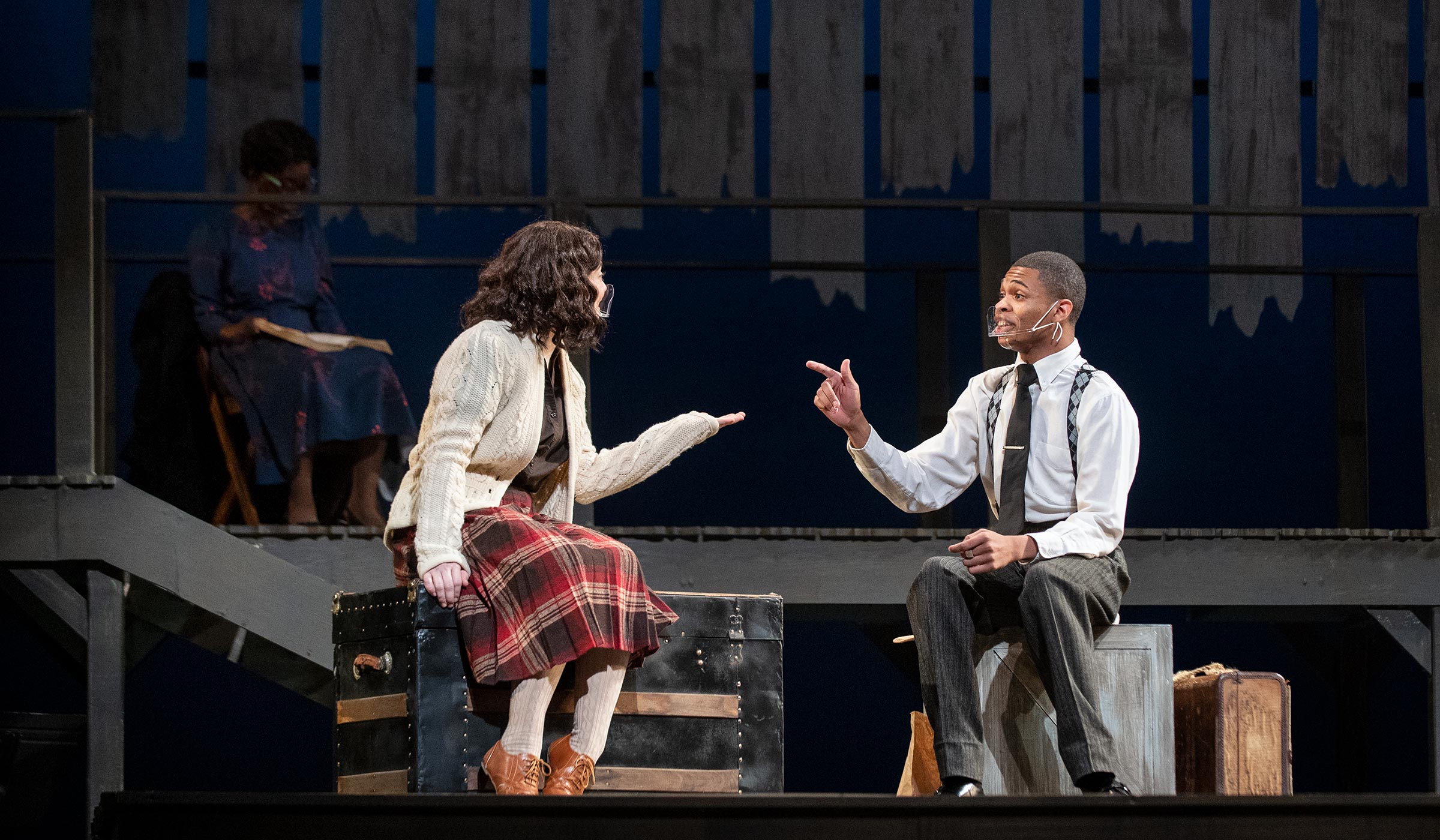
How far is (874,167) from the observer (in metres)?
7.16

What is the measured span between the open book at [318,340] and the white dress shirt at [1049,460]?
2.06 meters

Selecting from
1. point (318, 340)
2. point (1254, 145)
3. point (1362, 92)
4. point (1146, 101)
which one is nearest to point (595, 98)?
point (318, 340)

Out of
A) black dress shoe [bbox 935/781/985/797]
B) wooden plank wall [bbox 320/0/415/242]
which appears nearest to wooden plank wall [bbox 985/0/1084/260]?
wooden plank wall [bbox 320/0/415/242]

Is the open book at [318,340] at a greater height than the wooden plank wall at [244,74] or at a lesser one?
lesser

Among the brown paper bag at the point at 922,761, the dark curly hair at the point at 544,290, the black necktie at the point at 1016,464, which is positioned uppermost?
the dark curly hair at the point at 544,290

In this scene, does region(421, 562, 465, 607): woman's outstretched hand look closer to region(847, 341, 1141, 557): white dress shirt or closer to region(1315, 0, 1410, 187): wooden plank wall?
region(847, 341, 1141, 557): white dress shirt

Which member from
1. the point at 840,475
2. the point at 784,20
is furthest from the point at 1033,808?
the point at 784,20

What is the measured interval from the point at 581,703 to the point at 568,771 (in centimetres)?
15

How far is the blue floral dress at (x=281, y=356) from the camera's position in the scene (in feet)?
17.0

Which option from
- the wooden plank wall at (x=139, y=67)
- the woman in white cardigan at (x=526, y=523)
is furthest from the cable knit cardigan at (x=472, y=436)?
the wooden plank wall at (x=139, y=67)

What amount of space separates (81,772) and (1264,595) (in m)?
4.74

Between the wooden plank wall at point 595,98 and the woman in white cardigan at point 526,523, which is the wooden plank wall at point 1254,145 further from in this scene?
the woman in white cardigan at point 526,523

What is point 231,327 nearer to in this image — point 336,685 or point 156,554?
point 156,554

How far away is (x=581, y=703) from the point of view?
3.43 m
